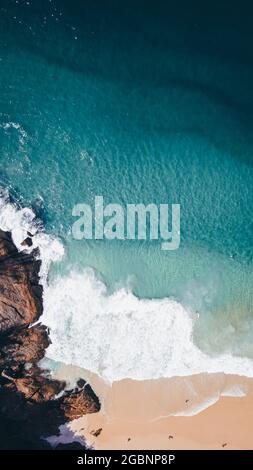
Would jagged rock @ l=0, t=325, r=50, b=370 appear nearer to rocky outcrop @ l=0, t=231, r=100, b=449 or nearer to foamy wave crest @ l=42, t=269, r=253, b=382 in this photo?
rocky outcrop @ l=0, t=231, r=100, b=449

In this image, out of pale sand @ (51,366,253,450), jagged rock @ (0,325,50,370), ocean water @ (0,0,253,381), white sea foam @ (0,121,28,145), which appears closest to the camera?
jagged rock @ (0,325,50,370)

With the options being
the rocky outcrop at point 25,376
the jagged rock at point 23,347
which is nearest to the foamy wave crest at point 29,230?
the rocky outcrop at point 25,376

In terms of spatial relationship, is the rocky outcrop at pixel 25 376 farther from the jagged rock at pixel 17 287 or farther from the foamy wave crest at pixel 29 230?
the foamy wave crest at pixel 29 230

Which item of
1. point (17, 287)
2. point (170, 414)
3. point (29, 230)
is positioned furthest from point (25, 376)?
point (170, 414)

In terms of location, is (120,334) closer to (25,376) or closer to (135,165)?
(25,376)

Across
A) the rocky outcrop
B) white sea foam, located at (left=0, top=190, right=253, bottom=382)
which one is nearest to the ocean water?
white sea foam, located at (left=0, top=190, right=253, bottom=382)

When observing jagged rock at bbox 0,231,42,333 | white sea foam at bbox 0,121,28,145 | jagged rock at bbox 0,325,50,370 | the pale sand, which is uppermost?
white sea foam at bbox 0,121,28,145
